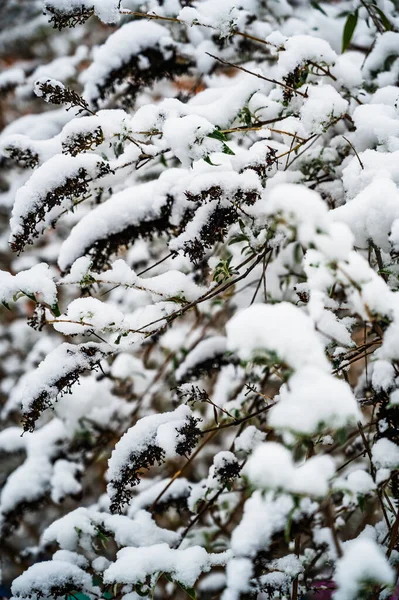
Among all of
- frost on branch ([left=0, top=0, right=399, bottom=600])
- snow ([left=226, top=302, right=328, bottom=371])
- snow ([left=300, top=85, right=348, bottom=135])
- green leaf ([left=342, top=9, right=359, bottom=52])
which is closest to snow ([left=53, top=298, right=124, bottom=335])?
frost on branch ([left=0, top=0, right=399, bottom=600])

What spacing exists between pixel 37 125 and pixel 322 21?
1.38 m

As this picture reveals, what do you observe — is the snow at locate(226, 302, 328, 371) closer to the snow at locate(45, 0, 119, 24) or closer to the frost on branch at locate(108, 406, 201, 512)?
the frost on branch at locate(108, 406, 201, 512)

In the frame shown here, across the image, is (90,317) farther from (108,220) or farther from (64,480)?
(64,480)

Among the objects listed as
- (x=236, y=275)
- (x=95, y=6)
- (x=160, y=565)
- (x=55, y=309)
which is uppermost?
(x=95, y=6)

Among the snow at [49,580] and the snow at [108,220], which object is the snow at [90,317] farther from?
the snow at [49,580]

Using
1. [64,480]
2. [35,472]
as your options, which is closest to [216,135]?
[64,480]

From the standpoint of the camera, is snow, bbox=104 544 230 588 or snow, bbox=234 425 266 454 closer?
snow, bbox=104 544 230 588

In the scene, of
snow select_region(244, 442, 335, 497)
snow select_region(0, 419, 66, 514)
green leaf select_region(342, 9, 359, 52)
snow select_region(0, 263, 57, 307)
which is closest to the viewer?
snow select_region(244, 442, 335, 497)

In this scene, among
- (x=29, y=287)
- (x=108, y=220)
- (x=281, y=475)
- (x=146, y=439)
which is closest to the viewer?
(x=281, y=475)

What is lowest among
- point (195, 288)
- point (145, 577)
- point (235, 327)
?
point (145, 577)

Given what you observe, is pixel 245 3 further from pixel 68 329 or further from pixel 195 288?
pixel 68 329

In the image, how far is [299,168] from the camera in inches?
59.4

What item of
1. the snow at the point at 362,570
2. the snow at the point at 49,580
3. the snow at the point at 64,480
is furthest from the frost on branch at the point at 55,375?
the snow at the point at 64,480

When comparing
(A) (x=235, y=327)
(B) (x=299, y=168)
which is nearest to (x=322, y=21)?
(B) (x=299, y=168)
